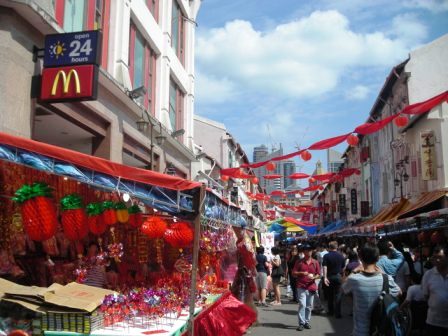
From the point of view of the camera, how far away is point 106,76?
37.7ft

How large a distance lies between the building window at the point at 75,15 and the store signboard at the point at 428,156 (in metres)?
15.1

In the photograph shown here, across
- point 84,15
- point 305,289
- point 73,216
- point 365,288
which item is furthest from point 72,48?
point 305,289

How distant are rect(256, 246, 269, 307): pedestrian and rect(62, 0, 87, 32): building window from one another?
860 cm

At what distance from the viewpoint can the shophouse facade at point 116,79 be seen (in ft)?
27.3

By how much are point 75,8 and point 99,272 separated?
23.6 ft

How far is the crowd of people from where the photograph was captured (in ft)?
18.0

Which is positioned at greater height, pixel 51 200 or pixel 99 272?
pixel 51 200

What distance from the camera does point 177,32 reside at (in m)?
21.6

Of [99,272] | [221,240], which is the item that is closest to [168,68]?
[221,240]

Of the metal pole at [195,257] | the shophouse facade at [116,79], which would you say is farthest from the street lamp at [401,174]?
the metal pole at [195,257]

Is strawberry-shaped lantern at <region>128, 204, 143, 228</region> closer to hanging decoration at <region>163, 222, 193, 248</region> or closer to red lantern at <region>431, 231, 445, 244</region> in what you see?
hanging decoration at <region>163, 222, 193, 248</region>

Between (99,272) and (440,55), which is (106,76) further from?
(440,55)

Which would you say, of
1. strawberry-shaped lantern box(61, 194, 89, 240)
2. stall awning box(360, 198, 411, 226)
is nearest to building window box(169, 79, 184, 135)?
stall awning box(360, 198, 411, 226)

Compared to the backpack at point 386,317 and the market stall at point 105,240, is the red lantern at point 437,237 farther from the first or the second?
the backpack at point 386,317
